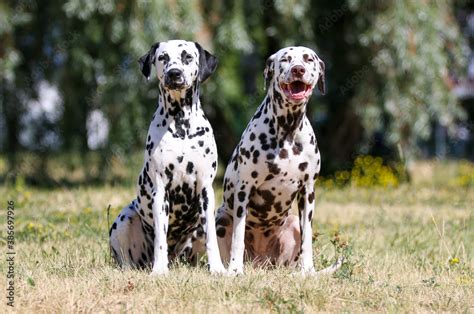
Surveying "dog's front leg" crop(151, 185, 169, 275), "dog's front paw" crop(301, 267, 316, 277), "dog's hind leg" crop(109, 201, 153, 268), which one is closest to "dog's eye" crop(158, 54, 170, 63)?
"dog's front leg" crop(151, 185, 169, 275)

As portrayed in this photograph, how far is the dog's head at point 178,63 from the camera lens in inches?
221

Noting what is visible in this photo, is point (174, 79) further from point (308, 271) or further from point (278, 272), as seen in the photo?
point (308, 271)

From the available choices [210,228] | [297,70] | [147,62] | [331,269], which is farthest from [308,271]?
[147,62]

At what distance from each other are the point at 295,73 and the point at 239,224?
3.85 feet

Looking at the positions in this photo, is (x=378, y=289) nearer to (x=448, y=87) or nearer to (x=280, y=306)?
(x=280, y=306)

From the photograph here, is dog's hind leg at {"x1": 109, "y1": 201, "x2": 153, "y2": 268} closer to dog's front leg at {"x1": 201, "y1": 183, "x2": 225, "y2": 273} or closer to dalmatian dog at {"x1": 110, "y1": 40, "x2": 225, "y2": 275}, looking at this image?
dalmatian dog at {"x1": 110, "y1": 40, "x2": 225, "y2": 275}

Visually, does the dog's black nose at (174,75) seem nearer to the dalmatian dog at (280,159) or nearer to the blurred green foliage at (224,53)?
the dalmatian dog at (280,159)

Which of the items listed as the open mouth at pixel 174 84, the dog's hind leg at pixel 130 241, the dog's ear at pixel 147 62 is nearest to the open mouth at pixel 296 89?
the open mouth at pixel 174 84

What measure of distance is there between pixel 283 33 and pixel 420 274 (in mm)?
6258

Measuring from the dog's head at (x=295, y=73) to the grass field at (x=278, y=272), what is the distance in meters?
1.09

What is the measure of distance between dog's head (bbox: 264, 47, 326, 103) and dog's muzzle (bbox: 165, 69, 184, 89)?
694 millimetres

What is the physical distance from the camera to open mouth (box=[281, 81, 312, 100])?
5.66 m

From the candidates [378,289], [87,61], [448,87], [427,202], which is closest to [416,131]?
[448,87]

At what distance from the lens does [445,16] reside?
11.8 m
